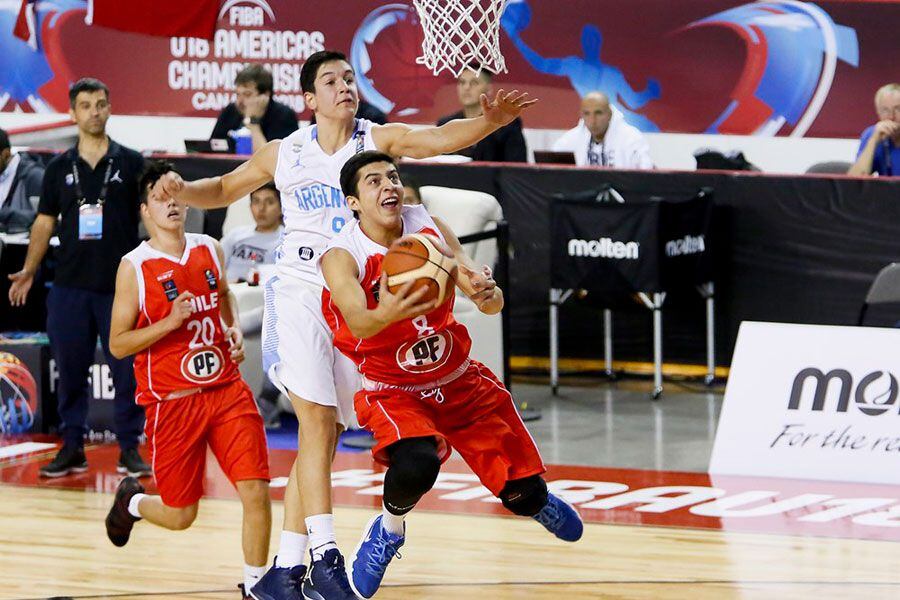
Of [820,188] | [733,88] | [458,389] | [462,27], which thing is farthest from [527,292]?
[458,389]

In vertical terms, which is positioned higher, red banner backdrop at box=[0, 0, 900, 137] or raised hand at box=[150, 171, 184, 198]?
red banner backdrop at box=[0, 0, 900, 137]

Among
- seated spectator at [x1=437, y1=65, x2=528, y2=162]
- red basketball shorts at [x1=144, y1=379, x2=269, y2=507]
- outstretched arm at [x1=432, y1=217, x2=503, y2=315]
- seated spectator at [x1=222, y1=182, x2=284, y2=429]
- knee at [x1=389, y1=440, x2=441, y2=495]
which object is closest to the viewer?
outstretched arm at [x1=432, y1=217, x2=503, y2=315]

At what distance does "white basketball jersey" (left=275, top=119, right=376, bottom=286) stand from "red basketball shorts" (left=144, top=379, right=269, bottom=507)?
2.00 feet

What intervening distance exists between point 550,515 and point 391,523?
62cm

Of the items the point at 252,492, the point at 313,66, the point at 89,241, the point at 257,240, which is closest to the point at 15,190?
the point at 257,240

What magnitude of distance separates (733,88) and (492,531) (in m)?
7.42

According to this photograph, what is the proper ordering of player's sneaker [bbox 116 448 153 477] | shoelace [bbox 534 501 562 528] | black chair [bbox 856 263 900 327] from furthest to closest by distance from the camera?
black chair [bbox 856 263 900 327]
player's sneaker [bbox 116 448 153 477]
shoelace [bbox 534 501 562 528]

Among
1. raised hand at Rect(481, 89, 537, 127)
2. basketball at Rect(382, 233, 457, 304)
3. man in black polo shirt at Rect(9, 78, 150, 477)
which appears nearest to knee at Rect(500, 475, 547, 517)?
basketball at Rect(382, 233, 457, 304)

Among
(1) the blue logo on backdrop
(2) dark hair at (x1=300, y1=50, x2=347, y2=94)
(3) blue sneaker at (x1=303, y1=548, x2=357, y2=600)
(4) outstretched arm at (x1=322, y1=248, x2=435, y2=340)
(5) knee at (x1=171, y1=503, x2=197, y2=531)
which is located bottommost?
(3) blue sneaker at (x1=303, y1=548, x2=357, y2=600)

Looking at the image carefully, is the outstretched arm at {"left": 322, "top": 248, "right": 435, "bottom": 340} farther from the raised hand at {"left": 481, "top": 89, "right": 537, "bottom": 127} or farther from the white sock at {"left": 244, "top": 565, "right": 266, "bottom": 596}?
the white sock at {"left": 244, "top": 565, "right": 266, "bottom": 596}

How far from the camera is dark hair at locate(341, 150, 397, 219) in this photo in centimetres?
600

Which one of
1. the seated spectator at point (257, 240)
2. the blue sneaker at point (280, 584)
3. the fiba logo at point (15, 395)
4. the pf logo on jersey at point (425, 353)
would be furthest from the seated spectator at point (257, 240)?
the pf logo on jersey at point (425, 353)

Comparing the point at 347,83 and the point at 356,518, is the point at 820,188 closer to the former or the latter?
the point at 356,518

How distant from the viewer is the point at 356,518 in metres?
8.14
